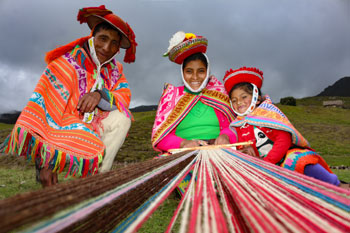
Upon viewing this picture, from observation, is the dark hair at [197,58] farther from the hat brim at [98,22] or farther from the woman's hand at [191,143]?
the woman's hand at [191,143]

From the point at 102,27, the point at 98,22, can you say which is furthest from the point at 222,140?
the point at 98,22

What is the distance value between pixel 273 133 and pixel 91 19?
243 cm

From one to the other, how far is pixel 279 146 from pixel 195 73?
1.22m

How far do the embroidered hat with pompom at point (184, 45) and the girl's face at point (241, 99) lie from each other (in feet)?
2.20

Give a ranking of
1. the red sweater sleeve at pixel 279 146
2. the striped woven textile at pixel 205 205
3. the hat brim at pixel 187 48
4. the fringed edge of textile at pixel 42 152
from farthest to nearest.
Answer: the hat brim at pixel 187 48
the red sweater sleeve at pixel 279 146
the fringed edge of textile at pixel 42 152
the striped woven textile at pixel 205 205

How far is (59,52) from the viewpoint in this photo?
2.43 metres

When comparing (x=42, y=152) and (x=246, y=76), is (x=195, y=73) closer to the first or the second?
(x=246, y=76)

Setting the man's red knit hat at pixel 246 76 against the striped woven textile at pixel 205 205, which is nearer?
the striped woven textile at pixel 205 205

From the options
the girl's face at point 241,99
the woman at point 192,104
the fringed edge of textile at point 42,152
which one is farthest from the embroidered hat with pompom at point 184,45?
the fringed edge of textile at point 42,152

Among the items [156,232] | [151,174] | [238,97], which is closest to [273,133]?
[238,97]

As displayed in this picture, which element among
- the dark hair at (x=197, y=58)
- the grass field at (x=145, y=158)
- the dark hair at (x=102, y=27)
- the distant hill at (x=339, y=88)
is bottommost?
the grass field at (x=145, y=158)

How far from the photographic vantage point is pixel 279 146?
2.12m

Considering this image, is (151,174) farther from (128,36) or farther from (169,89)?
(128,36)

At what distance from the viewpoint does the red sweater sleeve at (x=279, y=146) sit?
209cm
